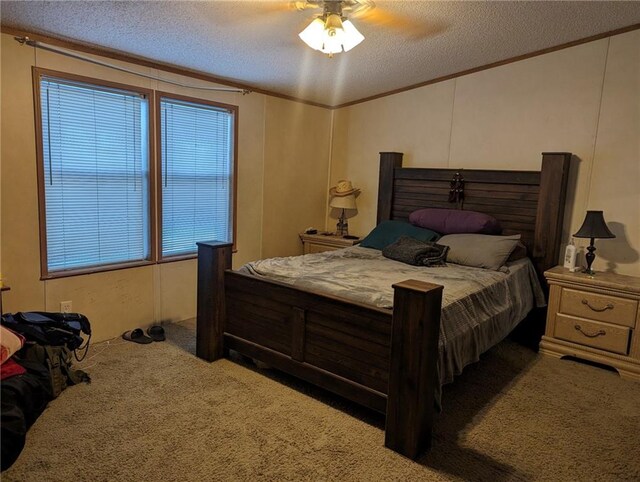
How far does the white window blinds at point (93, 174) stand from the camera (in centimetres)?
301

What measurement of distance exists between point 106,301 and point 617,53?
418cm

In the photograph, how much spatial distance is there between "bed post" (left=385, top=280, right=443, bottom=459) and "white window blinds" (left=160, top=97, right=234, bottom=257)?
2332 mm

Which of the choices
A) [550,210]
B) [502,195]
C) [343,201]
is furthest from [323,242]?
[550,210]

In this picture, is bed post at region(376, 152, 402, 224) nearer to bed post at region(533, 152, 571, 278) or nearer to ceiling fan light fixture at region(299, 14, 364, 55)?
bed post at region(533, 152, 571, 278)

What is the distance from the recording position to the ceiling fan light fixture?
2.55 meters

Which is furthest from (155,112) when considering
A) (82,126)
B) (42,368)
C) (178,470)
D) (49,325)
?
(178,470)

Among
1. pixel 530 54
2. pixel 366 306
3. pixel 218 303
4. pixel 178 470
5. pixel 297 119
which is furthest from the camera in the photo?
pixel 297 119

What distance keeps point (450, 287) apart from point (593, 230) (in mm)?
1307

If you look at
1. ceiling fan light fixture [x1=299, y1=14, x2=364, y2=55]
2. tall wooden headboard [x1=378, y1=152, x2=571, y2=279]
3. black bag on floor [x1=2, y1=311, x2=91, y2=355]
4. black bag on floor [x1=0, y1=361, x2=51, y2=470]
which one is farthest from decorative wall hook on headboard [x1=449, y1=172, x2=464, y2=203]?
black bag on floor [x1=0, y1=361, x2=51, y2=470]

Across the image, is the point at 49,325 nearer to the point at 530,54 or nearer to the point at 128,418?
the point at 128,418

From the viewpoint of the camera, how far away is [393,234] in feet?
13.1

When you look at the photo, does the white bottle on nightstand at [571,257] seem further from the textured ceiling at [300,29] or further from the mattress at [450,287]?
the textured ceiling at [300,29]

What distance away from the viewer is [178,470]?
194cm

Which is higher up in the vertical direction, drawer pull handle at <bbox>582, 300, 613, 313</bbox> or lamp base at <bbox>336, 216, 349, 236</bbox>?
lamp base at <bbox>336, 216, 349, 236</bbox>
